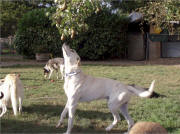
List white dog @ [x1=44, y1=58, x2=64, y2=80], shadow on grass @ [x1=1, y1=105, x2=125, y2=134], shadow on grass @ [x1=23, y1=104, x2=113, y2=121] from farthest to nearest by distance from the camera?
white dog @ [x1=44, y1=58, x2=64, y2=80]
shadow on grass @ [x1=23, y1=104, x2=113, y2=121]
shadow on grass @ [x1=1, y1=105, x2=125, y2=134]

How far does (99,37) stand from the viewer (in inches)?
780

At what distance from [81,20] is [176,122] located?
301cm

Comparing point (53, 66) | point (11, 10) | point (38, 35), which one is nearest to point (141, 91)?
point (53, 66)

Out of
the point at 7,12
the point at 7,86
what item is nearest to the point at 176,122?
the point at 7,86

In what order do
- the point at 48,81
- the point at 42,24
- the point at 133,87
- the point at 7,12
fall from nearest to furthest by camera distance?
the point at 133,87 → the point at 48,81 → the point at 42,24 → the point at 7,12

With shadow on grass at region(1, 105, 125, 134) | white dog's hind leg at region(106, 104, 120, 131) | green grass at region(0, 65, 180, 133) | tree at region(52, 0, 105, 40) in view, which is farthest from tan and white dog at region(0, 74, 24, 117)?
white dog's hind leg at region(106, 104, 120, 131)

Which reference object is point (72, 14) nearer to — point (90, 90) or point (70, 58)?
point (70, 58)

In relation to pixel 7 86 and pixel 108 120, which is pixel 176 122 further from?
pixel 7 86

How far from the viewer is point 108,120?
537 cm

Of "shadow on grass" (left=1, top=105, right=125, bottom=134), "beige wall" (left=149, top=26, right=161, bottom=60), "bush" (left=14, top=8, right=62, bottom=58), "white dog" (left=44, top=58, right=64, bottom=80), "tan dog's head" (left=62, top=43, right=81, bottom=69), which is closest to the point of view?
"tan dog's head" (left=62, top=43, right=81, bottom=69)

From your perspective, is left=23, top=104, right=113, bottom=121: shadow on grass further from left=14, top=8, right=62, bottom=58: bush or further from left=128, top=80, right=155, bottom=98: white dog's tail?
left=14, top=8, right=62, bottom=58: bush

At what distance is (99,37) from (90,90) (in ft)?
50.9

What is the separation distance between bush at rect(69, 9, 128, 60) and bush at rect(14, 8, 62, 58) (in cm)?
150

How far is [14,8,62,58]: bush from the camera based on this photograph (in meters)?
19.8
